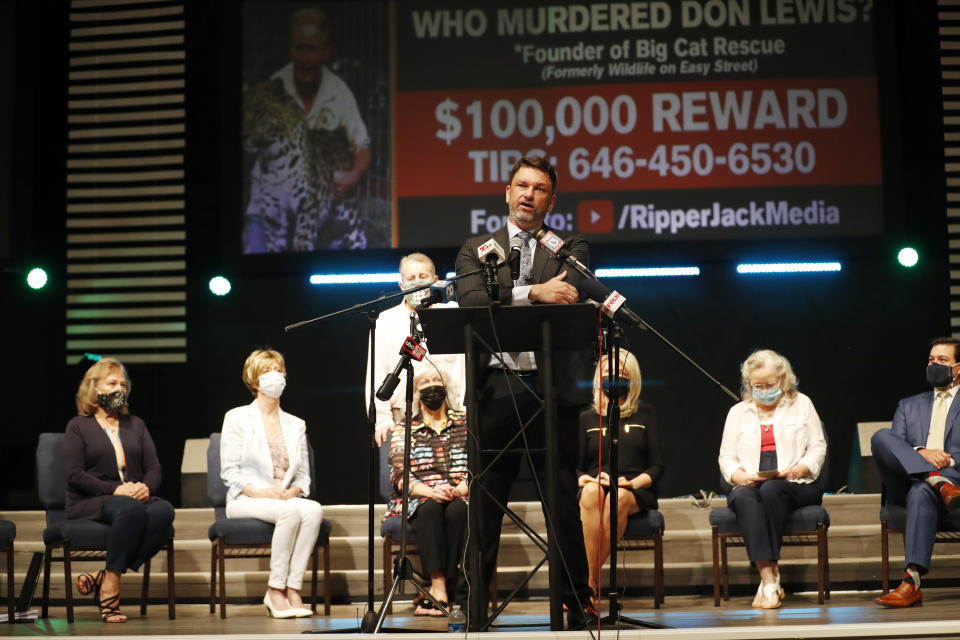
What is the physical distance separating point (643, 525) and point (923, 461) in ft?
4.16

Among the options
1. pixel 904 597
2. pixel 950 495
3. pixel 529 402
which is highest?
pixel 529 402

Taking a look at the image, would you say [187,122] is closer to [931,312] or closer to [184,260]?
[184,260]

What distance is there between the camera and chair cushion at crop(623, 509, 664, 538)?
520cm

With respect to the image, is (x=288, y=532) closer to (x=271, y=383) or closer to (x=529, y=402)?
(x=271, y=383)

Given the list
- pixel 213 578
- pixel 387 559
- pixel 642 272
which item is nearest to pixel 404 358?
pixel 387 559

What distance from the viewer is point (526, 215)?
12.0ft

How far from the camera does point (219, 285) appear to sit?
716cm

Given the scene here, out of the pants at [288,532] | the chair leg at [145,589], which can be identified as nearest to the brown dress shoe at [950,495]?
the pants at [288,532]

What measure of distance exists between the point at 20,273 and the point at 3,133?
3.00ft

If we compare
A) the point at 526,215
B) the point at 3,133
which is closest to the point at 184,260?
the point at 3,133

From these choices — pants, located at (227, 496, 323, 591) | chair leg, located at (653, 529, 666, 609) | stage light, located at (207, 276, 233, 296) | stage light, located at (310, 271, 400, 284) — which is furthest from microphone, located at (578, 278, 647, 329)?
stage light, located at (207, 276, 233, 296)

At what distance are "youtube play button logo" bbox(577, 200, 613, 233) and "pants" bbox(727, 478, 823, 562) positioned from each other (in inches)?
85.4

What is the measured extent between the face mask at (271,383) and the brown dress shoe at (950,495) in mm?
3073

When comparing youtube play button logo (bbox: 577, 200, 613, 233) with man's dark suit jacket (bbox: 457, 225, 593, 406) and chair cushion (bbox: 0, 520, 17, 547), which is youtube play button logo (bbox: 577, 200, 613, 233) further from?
chair cushion (bbox: 0, 520, 17, 547)
